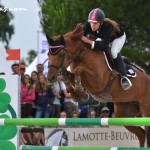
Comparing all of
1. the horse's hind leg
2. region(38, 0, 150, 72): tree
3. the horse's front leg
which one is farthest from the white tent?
region(38, 0, 150, 72): tree

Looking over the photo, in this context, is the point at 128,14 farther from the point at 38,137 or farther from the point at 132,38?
the point at 38,137

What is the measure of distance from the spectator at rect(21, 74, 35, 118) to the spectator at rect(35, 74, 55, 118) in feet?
0.56

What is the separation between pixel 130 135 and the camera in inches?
412

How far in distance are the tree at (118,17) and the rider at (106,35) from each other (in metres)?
7.10

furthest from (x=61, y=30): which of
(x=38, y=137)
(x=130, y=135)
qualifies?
(x=130, y=135)

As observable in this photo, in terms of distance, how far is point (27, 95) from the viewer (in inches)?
502

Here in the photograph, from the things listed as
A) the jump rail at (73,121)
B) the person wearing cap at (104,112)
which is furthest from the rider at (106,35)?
the person wearing cap at (104,112)

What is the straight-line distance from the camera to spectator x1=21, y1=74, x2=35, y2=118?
12.7m

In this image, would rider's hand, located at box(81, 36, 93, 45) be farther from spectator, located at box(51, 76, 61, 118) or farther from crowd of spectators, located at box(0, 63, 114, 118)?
spectator, located at box(51, 76, 61, 118)

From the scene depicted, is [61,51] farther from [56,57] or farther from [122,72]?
[122,72]

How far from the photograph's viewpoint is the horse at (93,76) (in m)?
8.99

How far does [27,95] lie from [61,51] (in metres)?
3.87

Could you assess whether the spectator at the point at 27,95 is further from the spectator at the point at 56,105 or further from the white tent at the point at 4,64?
the white tent at the point at 4,64

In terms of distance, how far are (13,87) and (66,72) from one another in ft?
3.34
